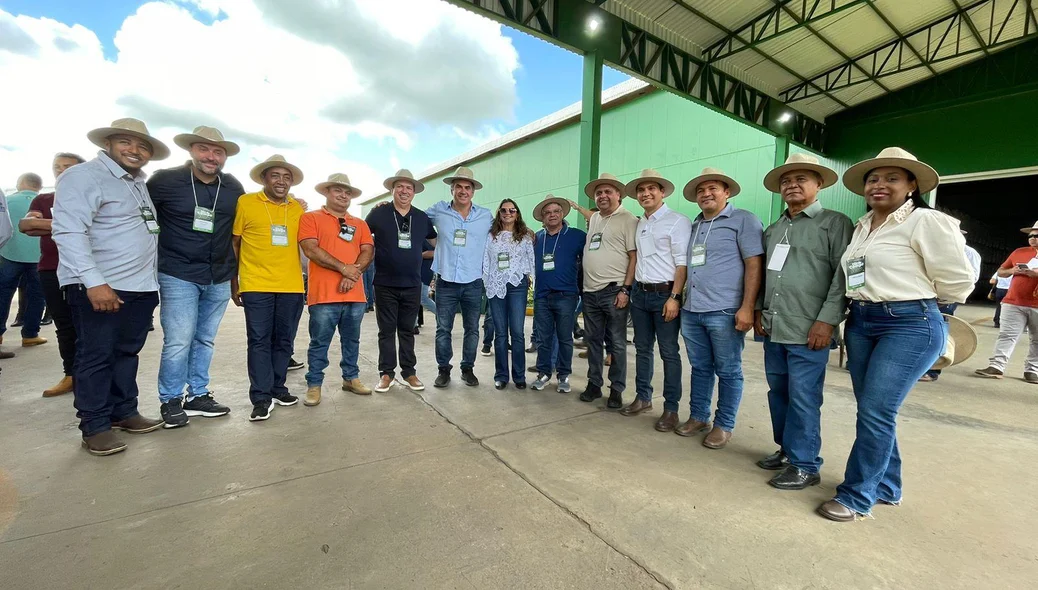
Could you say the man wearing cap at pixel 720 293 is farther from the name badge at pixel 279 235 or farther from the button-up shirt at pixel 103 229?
the button-up shirt at pixel 103 229

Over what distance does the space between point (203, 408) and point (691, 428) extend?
3.21 m

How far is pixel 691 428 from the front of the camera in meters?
2.90

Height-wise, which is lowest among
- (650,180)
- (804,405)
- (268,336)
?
(804,405)

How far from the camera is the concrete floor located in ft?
5.19

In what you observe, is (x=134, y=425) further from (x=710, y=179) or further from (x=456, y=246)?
(x=710, y=179)

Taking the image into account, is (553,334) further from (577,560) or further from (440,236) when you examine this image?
(577,560)

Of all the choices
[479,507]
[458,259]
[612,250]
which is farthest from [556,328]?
[479,507]

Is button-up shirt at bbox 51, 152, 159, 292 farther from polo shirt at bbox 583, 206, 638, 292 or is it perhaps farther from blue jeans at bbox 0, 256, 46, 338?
polo shirt at bbox 583, 206, 638, 292

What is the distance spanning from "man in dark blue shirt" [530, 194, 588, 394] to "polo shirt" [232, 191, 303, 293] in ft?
6.25

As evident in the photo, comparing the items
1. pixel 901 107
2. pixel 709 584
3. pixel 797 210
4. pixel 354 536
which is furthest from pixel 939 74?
pixel 354 536

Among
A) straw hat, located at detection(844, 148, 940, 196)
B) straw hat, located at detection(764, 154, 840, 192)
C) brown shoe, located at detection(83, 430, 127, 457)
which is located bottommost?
brown shoe, located at detection(83, 430, 127, 457)

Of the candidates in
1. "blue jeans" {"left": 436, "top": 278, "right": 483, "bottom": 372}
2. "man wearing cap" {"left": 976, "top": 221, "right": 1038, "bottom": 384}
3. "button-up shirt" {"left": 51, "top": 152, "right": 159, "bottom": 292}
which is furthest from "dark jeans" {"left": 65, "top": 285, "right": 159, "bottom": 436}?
"man wearing cap" {"left": 976, "top": 221, "right": 1038, "bottom": 384}

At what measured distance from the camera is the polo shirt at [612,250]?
3377 mm

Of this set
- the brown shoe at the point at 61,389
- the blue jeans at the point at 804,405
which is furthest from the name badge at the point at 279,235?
the blue jeans at the point at 804,405
